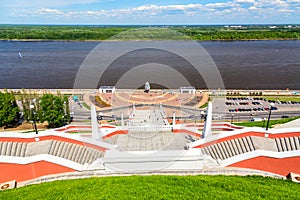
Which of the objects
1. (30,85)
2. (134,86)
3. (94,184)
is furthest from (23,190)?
(30,85)

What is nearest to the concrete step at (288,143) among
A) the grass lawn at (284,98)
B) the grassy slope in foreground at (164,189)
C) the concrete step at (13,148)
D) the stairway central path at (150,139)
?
the grassy slope in foreground at (164,189)

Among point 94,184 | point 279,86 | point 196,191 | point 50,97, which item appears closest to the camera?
point 196,191

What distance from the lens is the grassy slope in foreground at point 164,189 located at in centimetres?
670

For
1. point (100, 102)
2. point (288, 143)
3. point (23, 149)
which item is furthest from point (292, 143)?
point (100, 102)

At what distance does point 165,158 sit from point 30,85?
38.2 metres

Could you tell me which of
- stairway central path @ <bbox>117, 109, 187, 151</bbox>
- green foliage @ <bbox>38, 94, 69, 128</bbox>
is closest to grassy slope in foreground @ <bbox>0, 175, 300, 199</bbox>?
stairway central path @ <bbox>117, 109, 187, 151</bbox>

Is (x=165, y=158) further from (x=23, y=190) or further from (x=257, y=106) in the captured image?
(x=257, y=106)

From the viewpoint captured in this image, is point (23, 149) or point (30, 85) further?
point (30, 85)

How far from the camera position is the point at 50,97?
21.7 metres

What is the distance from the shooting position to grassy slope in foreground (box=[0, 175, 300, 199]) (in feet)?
22.0

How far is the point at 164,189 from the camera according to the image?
7.02 meters

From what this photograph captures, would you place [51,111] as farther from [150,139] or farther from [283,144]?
[283,144]

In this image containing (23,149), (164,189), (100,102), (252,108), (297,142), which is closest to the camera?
(164,189)

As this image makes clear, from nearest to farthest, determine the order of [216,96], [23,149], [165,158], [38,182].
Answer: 1. [38,182]
2. [165,158]
3. [23,149]
4. [216,96]
